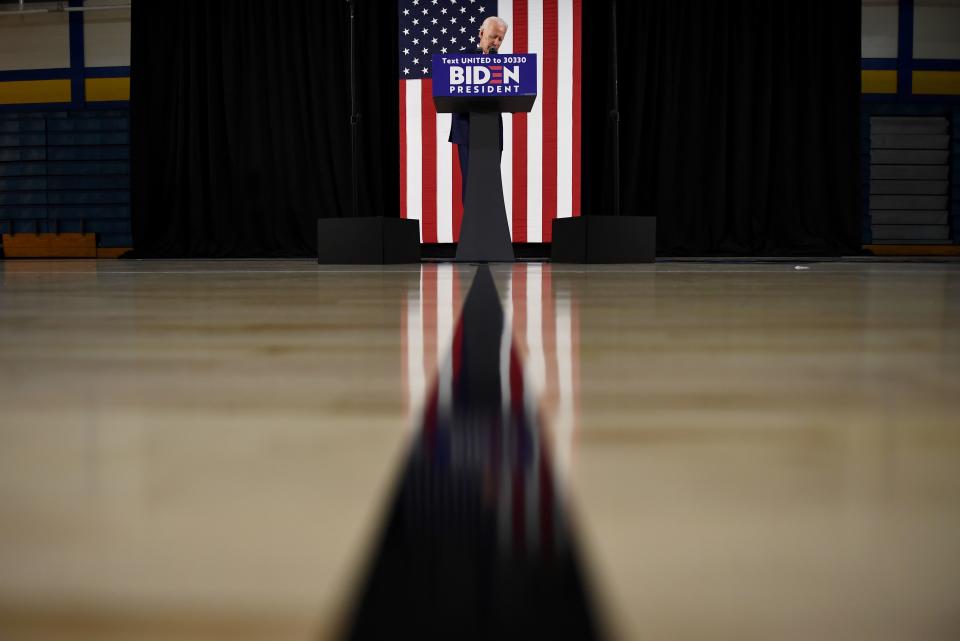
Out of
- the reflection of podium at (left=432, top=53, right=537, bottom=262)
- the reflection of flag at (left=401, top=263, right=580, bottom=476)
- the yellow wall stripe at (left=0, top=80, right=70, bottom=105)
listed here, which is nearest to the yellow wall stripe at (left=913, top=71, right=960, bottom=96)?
the reflection of podium at (left=432, top=53, right=537, bottom=262)

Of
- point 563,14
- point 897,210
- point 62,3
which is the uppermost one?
point 62,3

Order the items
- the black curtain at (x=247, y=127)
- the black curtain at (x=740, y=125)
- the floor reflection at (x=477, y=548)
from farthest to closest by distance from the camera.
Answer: the black curtain at (x=247, y=127), the black curtain at (x=740, y=125), the floor reflection at (x=477, y=548)

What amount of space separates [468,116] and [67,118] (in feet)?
16.2

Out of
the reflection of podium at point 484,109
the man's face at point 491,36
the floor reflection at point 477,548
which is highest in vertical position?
the man's face at point 491,36

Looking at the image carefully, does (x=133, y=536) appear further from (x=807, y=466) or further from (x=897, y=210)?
(x=897, y=210)

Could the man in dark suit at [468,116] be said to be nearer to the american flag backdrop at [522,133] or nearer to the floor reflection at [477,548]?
the american flag backdrop at [522,133]

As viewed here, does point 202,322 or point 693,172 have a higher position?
point 693,172

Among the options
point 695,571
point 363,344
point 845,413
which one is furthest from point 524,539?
point 363,344

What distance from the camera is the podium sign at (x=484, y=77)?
3.25 metres

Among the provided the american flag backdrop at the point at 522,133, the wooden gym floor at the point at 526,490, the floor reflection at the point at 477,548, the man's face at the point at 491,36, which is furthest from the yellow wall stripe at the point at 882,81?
the floor reflection at the point at 477,548

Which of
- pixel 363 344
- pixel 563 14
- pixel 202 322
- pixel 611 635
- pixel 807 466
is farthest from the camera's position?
pixel 563 14

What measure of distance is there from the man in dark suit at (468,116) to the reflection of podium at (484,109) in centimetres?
9

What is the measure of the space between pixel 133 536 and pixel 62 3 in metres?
8.31

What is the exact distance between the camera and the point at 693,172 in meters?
6.08
